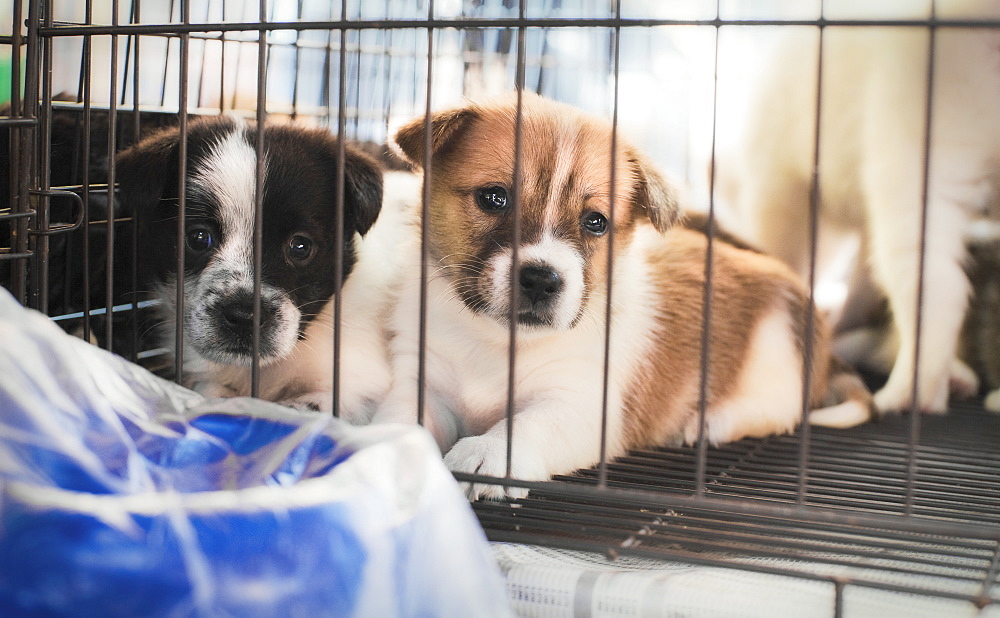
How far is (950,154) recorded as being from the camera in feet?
7.68

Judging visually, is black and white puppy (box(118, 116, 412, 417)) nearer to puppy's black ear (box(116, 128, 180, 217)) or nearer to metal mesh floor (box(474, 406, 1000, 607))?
puppy's black ear (box(116, 128, 180, 217))

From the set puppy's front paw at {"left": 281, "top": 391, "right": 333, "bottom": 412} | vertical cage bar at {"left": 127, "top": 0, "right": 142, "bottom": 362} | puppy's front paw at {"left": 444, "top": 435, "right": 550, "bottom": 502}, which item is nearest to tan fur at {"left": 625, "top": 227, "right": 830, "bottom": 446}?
puppy's front paw at {"left": 444, "top": 435, "right": 550, "bottom": 502}

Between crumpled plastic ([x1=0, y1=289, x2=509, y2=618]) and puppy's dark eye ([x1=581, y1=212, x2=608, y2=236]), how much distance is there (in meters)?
0.67

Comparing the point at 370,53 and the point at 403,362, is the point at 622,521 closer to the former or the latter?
the point at 403,362

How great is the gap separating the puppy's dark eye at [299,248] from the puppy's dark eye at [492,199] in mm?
327

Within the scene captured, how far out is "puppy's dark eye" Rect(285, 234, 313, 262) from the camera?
1.69m

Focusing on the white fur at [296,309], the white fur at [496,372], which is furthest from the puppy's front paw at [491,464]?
the white fur at [296,309]

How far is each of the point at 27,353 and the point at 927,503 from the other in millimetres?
1302

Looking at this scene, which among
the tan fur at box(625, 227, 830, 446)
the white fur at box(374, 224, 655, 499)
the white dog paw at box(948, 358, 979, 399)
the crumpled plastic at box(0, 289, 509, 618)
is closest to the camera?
the crumpled plastic at box(0, 289, 509, 618)

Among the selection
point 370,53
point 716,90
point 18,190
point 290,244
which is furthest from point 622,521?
point 370,53

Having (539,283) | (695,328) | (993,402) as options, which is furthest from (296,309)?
(993,402)

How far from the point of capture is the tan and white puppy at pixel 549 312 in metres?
1.59

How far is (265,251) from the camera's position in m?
1.65

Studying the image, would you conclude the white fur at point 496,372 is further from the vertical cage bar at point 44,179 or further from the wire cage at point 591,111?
the vertical cage bar at point 44,179
